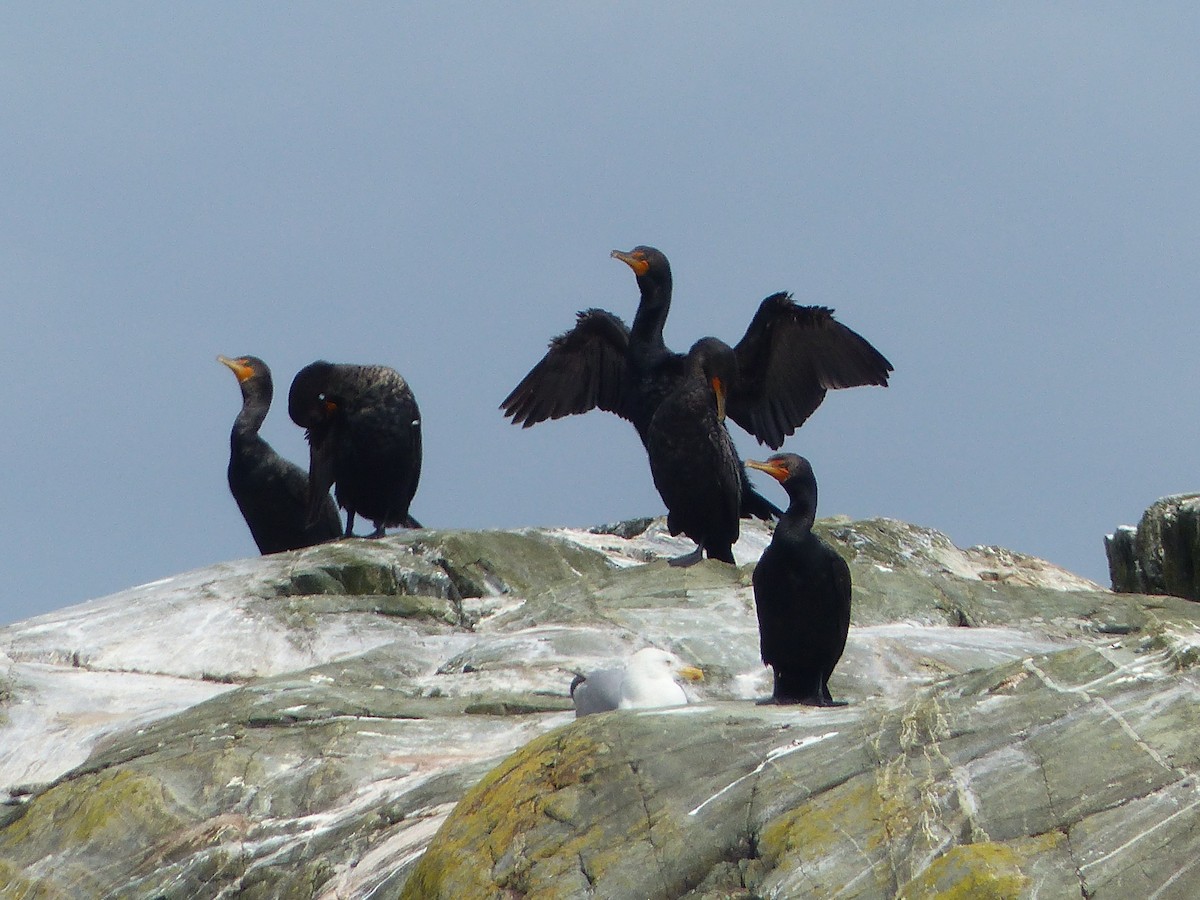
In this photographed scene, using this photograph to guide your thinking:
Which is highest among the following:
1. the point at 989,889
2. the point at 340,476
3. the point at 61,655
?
the point at 340,476

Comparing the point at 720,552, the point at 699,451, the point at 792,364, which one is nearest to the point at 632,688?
the point at 699,451

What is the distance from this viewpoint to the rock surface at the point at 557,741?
4.28 metres

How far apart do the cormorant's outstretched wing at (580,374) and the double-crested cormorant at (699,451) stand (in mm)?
2201

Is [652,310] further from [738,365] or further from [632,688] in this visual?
[632,688]

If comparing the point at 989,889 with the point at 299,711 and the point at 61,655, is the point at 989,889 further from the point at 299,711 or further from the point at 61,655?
the point at 61,655

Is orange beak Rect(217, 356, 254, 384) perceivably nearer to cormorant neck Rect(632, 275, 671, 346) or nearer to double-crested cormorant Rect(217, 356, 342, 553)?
double-crested cormorant Rect(217, 356, 342, 553)

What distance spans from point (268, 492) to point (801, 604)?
20.0 feet

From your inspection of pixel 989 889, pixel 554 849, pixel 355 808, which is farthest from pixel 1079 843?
pixel 355 808

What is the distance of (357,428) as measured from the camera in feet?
38.4

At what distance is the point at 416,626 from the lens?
949 centimetres

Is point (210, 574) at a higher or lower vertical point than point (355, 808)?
higher

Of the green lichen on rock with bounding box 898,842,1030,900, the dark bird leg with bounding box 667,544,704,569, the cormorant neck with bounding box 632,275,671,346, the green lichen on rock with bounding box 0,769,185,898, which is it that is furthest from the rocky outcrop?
the green lichen on rock with bounding box 898,842,1030,900

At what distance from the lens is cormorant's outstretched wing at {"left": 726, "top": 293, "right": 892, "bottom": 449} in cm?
1198

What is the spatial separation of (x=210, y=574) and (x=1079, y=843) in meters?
6.90
